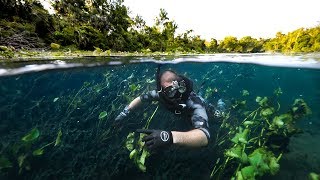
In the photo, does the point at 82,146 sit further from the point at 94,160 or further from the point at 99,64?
the point at 99,64

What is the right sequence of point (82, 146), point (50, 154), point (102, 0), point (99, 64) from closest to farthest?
point (50, 154) → point (82, 146) → point (99, 64) → point (102, 0)

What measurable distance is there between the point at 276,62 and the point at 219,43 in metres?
60.3

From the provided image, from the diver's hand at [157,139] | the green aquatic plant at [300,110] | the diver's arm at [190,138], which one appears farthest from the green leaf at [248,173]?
the green aquatic plant at [300,110]

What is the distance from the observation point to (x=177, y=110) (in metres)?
5.58

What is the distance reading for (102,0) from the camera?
1092 inches

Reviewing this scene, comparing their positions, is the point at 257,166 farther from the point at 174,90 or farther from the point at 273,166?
the point at 174,90

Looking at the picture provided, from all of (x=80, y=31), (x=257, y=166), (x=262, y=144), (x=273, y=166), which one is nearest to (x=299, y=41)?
(x=80, y=31)

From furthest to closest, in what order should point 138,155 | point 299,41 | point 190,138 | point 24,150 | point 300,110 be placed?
point 299,41, point 300,110, point 24,150, point 138,155, point 190,138

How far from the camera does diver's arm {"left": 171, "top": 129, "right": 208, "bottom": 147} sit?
4.17 m

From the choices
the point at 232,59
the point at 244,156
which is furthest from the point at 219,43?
the point at 244,156

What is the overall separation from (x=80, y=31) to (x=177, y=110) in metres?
16.1

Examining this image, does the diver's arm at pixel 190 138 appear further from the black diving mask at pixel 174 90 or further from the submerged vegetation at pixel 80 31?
the submerged vegetation at pixel 80 31

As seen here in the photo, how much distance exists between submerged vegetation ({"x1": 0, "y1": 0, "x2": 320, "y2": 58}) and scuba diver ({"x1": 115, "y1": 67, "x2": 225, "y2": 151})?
459 centimetres

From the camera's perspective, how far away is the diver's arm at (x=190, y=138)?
13.7 ft
